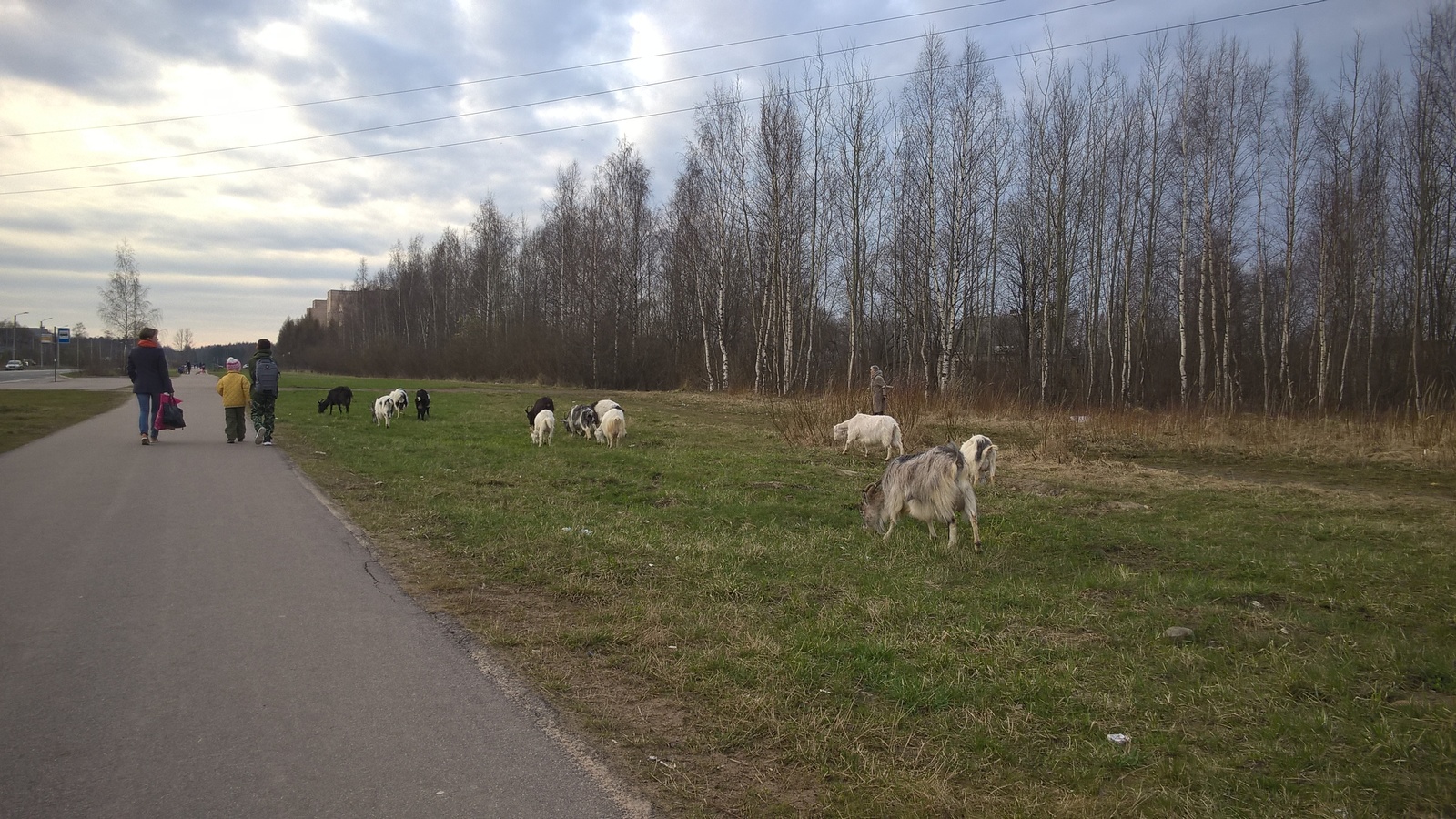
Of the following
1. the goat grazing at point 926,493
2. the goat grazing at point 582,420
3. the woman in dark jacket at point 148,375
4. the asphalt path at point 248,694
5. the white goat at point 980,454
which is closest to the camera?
the asphalt path at point 248,694

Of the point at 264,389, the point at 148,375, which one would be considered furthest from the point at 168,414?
the point at 264,389

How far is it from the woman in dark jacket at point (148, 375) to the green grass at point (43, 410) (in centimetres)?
190

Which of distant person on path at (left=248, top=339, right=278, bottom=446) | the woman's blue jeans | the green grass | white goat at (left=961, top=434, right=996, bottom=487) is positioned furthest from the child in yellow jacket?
white goat at (left=961, top=434, right=996, bottom=487)

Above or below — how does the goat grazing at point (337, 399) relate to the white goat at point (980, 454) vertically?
above

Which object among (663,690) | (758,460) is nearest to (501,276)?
(758,460)

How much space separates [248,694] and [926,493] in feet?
18.7

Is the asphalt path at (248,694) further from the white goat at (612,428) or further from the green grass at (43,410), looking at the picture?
the green grass at (43,410)

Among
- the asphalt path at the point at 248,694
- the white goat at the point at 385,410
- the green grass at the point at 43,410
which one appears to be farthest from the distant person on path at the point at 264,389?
the asphalt path at the point at 248,694

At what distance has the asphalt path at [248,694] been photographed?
10.5ft

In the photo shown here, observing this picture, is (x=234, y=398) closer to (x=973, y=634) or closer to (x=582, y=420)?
(x=582, y=420)

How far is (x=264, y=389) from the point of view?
632 inches

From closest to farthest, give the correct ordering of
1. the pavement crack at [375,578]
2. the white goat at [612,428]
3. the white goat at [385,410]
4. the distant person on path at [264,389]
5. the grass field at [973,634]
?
1. the grass field at [973,634]
2. the pavement crack at [375,578]
3. the distant person on path at [264,389]
4. the white goat at [612,428]
5. the white goat at [385,410]

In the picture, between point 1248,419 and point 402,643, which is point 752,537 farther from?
point 1248,419

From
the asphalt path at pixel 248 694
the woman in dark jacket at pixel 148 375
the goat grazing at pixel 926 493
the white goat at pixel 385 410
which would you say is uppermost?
the woman in dark jacket at pixel 148 375
